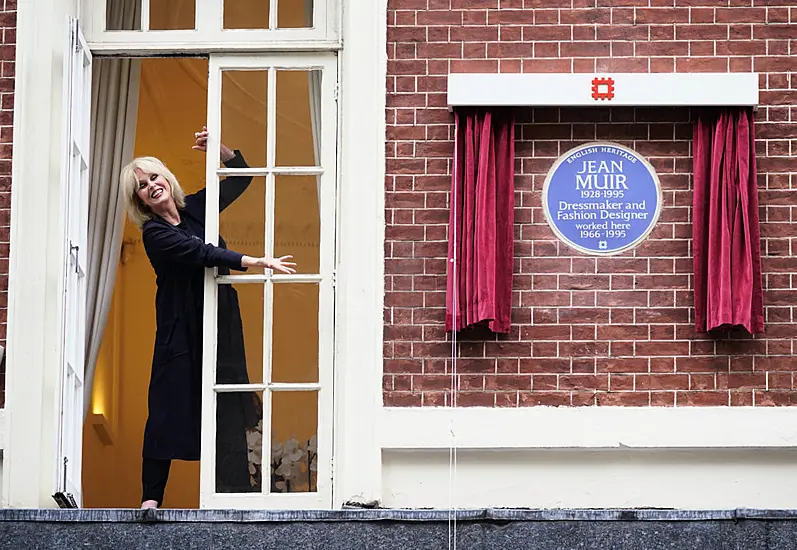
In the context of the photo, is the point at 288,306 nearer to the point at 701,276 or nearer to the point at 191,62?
the point at 701,276

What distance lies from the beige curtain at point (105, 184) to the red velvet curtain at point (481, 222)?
6.97 ft

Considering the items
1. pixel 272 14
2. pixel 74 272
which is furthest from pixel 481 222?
pixel 74 272

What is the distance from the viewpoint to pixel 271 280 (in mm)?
8750

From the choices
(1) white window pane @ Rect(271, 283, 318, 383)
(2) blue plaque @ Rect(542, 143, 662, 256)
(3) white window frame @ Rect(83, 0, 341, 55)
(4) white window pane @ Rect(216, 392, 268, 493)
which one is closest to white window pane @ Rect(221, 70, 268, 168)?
(3) white window frame @ Rect(83, 0, 341, 55)

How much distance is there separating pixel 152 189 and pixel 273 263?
80cm

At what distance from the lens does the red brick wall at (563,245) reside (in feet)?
27.5

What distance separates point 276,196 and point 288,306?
561 mm

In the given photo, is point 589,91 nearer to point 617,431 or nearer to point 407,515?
point 617,431

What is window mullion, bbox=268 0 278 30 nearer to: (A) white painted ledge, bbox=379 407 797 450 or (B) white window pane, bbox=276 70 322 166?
(B) white window pane, bbox=276 70 322 166

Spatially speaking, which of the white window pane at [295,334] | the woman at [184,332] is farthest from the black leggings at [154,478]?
the white window pane at [295,334]

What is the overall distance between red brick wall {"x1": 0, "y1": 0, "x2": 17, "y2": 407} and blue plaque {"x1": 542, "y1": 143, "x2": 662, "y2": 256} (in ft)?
8.77

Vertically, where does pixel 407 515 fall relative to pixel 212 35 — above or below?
below

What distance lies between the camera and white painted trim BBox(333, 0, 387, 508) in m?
8.35

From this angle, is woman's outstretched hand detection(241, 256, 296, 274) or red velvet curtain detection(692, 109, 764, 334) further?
woman's outstretched hand detection(241, 256, 296, 274)
